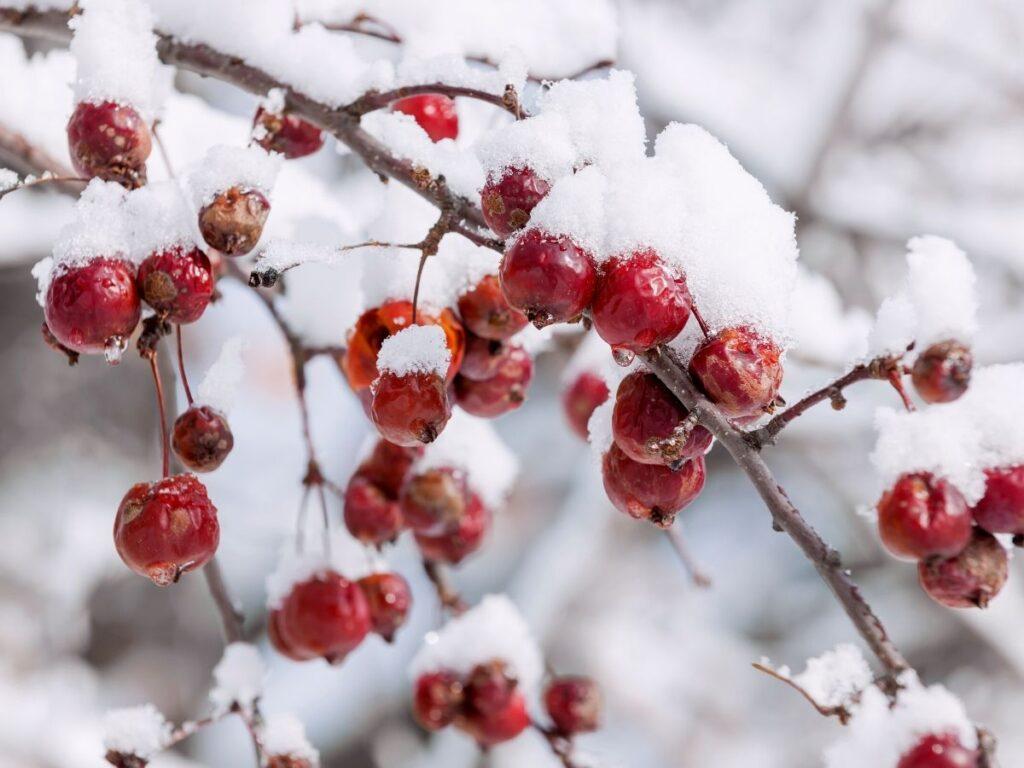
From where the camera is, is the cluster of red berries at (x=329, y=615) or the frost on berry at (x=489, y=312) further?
the cluster of red berries at (x=329, y=615)

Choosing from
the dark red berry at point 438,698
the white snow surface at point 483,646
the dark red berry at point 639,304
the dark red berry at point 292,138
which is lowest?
the dark red berry at point 438,698

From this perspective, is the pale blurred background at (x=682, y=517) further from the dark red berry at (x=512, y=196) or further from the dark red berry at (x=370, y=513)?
the dark red berry at (x=512, y=196)

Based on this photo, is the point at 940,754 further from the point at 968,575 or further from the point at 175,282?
the point at 175,282

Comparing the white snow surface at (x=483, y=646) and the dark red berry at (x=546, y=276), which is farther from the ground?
the dark red berry at (x=546, y=276)

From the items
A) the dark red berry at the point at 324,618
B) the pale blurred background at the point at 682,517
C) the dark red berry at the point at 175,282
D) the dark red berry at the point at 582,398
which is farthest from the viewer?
the pale blurred background at the point at 682,517

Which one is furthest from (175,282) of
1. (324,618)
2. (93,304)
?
(324,618)

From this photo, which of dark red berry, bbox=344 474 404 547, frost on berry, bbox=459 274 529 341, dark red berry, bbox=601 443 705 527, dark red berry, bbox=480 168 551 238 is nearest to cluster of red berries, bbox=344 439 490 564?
dark red berry, bbox=344 474 404 547

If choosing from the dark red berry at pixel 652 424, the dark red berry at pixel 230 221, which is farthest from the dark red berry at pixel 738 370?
the dark red berry at pixel 230 221
